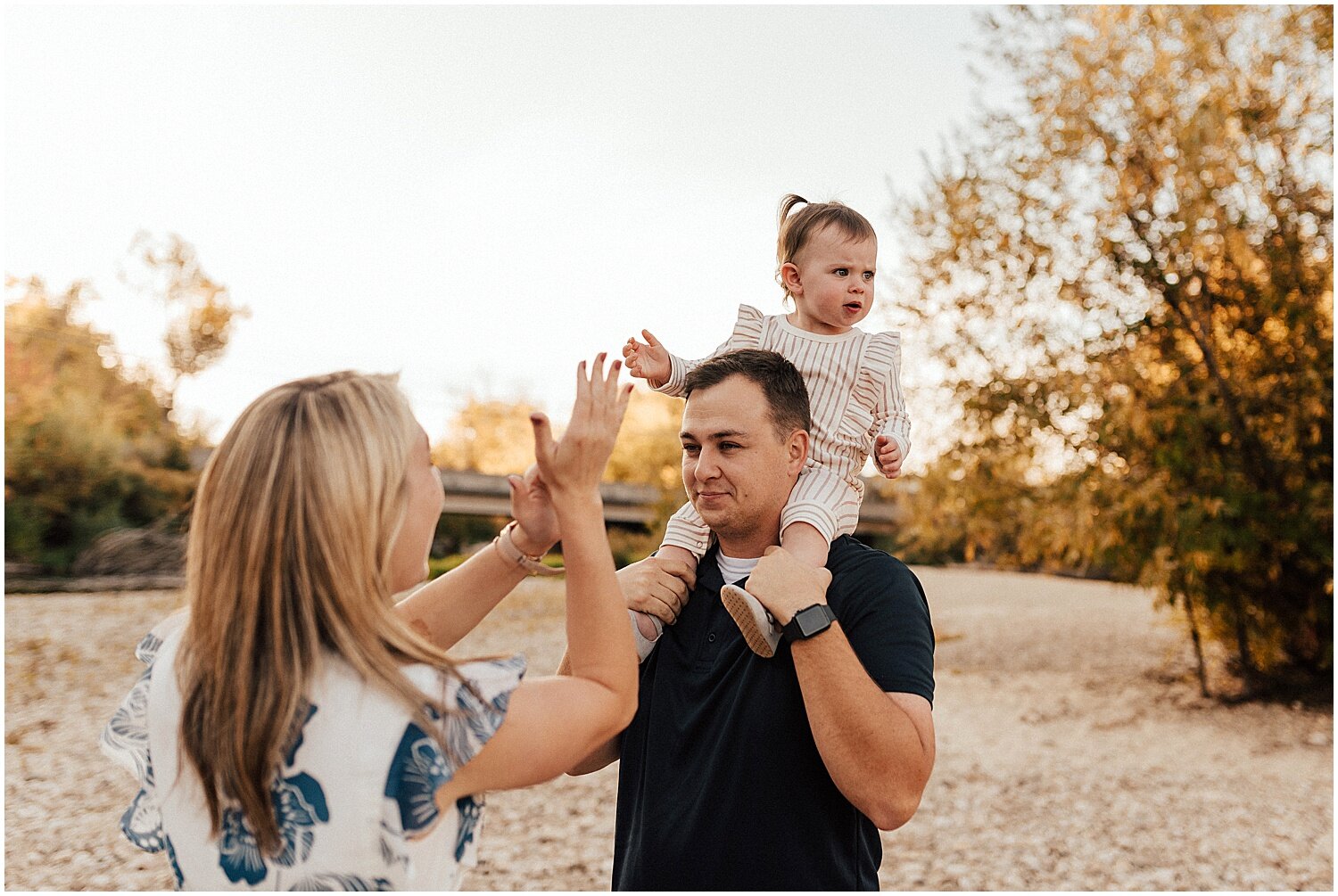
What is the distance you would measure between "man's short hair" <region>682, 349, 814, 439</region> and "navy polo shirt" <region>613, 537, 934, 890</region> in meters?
0.35

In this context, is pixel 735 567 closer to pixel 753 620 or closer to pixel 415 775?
pixel 753 620

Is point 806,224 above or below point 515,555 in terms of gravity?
above

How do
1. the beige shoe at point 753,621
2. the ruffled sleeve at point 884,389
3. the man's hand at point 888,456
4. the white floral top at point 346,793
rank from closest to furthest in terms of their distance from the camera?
the white floral top at point 346,793, the beige shoe at point 753,621, the man's hand at point 888,456, the ruffled sleeve at point 884,389

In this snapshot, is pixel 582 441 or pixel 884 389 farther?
pixel 884 389

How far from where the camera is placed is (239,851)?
144cm

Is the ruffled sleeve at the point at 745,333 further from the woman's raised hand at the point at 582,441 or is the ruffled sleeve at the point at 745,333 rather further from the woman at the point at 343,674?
the woman at the point at 343,674

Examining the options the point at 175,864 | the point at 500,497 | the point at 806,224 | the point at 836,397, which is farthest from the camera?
the point at 500,497

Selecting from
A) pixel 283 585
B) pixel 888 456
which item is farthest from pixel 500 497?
pixel 283 585

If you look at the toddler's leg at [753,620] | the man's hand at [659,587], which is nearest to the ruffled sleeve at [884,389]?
the man's hand at [659,587]

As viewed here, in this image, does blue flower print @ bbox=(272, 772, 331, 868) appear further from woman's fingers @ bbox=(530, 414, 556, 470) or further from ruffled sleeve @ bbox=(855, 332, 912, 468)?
ruffled sleeve @ bbox=(855, 332, 912, 468)

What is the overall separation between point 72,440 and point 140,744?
20.8m

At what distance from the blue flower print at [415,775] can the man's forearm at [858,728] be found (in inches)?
28.9

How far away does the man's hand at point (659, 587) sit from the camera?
7.19 ft

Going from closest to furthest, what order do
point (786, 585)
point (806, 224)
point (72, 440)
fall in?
point (786, 585), point (806, 224), point (72, 440)
